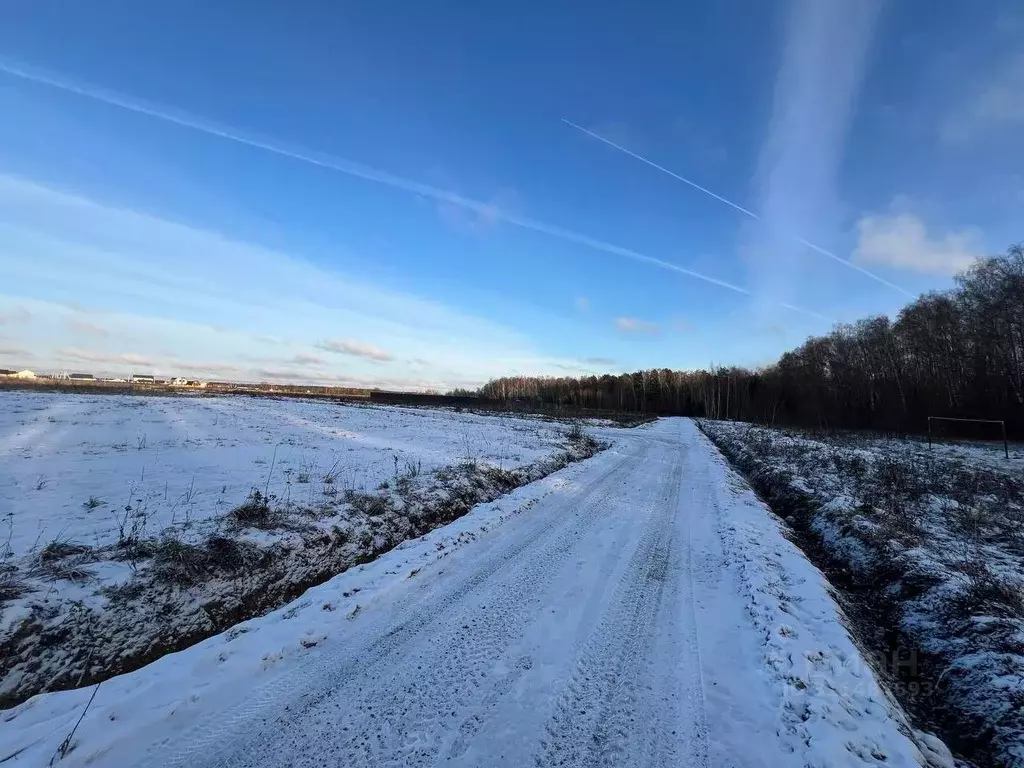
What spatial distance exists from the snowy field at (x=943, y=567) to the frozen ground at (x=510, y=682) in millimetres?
639

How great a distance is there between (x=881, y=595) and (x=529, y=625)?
522 centimetres

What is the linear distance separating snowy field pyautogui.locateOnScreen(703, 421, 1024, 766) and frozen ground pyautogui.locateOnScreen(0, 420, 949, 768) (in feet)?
2.10

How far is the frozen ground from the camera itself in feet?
10.1

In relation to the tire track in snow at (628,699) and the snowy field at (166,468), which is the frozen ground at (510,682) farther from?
A: the snowy field at (166,468)

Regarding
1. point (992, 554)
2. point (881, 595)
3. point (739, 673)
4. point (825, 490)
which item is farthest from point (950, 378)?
point (739, 673)

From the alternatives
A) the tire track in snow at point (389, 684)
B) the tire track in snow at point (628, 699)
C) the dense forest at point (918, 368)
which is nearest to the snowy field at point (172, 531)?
the tire track in snow at point (389, 684)

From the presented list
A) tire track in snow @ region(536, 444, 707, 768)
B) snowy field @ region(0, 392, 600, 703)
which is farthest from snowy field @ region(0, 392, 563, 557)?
tire track in snow @ region(536, 444, 707, 768)

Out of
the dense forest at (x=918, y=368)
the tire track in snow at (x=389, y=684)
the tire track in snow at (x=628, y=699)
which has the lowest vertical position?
the tire track in snow at (x=389, y=684)

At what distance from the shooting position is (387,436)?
69.2 ft

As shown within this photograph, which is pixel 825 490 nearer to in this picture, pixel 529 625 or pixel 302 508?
pixel 529 625

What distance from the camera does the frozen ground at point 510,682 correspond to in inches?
121

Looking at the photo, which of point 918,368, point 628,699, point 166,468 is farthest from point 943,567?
point 918,368

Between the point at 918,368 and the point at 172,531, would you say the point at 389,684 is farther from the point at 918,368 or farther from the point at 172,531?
the point at 918,368

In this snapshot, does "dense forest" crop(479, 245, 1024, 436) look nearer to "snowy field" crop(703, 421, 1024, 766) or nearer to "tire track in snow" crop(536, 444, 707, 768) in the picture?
"snowy field" crop(703, 421, 1024, 766)
